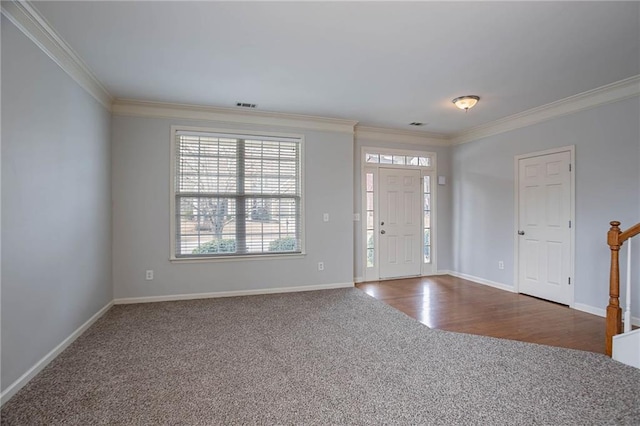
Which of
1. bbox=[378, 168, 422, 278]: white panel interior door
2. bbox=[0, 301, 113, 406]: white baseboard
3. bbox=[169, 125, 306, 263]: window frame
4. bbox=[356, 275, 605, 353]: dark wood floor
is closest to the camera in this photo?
bbox=[0, 301, 113, 406]: white baseboard

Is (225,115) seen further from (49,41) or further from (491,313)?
(491,313)

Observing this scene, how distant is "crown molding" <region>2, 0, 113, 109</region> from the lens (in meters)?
2.09

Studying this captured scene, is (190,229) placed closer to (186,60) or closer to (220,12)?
(186,60)

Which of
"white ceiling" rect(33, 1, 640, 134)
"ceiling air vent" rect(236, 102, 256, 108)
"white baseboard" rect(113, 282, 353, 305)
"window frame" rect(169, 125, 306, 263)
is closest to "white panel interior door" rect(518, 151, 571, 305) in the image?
"white ceiling" rect(33, 1, 640, 134)

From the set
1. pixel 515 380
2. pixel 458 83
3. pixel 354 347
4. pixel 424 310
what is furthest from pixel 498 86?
pixel 354 347

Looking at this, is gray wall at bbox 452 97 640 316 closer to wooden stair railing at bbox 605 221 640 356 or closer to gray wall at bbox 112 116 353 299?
wooden stair railing at bbox 605 221 640 356

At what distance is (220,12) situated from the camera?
222cm

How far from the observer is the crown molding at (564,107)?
11.0ft

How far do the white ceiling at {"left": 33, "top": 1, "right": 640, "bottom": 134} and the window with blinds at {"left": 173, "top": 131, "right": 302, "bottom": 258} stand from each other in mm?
680

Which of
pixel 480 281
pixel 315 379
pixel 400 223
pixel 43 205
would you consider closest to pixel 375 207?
pixel 400 223

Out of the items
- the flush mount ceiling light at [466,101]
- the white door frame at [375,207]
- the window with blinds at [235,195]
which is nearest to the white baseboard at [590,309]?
the white door frame at [375,207]

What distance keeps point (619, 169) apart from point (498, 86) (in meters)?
1.60

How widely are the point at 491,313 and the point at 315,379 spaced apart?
2.50 m

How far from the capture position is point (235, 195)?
4.41 metres
